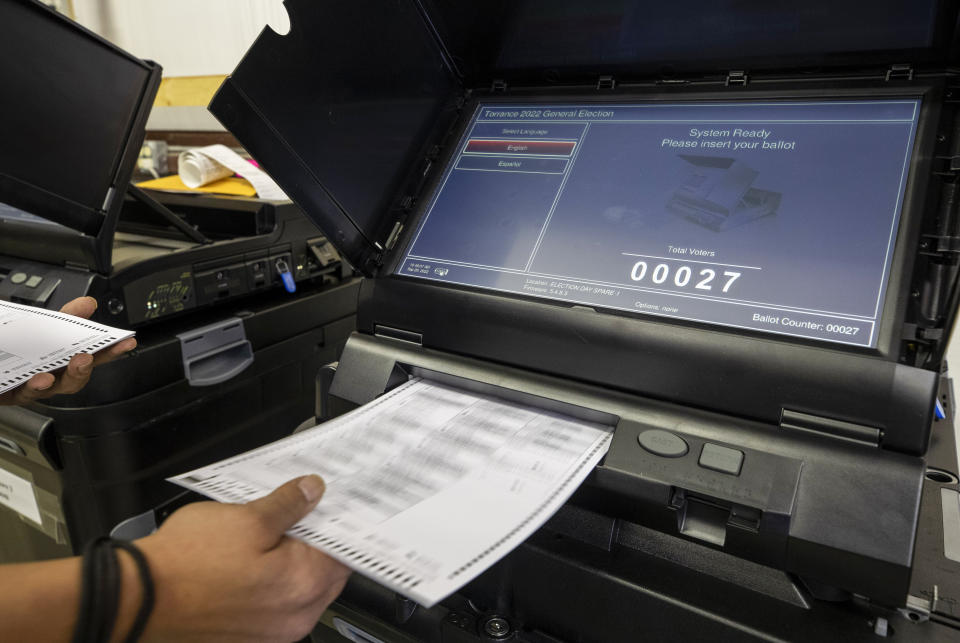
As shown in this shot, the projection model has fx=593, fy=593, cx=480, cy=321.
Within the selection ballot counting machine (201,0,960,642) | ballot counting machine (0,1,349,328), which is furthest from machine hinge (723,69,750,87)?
ballot counting machine (0,1,349,328)

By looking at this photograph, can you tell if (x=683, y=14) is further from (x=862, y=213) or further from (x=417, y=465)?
(x=417, y=465)

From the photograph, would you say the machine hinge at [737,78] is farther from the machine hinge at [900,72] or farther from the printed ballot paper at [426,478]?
the printed ballot paper at [426,478]

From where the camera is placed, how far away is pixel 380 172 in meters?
0.87

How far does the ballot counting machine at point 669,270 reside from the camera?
0.54 meters

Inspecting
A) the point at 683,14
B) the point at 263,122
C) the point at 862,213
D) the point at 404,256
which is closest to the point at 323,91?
the point at 263,122

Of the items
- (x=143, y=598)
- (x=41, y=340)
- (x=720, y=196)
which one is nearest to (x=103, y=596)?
(x=143, y=598)

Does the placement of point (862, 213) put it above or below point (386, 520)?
above

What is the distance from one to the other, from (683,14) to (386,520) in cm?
69

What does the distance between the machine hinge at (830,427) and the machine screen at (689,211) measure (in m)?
0.08

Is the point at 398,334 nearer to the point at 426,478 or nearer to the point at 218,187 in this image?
the point at 426,478

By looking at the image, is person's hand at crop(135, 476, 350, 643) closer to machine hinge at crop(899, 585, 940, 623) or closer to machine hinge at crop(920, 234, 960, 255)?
machine hinge at crop(899, 585, 940, 623)

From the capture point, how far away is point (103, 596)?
0.43m

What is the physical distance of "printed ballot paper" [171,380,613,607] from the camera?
18.0 inches

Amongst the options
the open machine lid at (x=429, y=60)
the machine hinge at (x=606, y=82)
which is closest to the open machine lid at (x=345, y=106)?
the open machine lid at (x=429, y=60)
